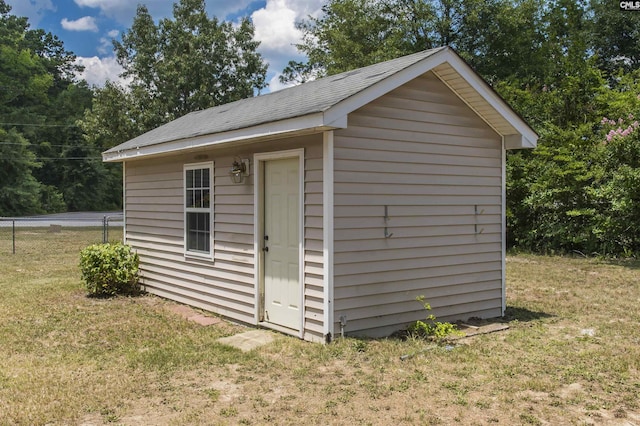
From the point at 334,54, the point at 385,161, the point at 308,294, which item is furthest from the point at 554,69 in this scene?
the point at 308,294

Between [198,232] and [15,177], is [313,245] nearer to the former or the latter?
[198,232]

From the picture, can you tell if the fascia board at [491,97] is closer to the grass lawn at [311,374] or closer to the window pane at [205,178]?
the grass lawn at [311,374]

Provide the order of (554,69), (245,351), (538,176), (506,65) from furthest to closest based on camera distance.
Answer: (506,65) → (554,69) → (538,176) → (245,351)

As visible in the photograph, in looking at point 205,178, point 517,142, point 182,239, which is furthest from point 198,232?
point 517,142

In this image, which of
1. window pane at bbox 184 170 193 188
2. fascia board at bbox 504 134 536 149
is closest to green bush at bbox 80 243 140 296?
window pane at bbox 184 170 193 188

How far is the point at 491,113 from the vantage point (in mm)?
6215

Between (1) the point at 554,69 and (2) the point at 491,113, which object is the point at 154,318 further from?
(1) the point at 554,69

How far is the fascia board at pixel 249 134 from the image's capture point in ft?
15.9

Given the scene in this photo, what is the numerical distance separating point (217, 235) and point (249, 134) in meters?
1.72

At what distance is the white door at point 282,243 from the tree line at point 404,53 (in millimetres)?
8405

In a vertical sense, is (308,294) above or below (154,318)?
above

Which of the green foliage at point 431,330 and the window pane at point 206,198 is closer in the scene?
the green foliage at point 431,330

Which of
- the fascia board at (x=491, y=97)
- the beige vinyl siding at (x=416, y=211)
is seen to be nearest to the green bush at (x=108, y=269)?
the beige vinyl siding at (x=416, y=211)

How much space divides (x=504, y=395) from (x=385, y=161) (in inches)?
103
